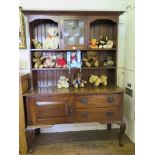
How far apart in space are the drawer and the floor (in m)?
0.57

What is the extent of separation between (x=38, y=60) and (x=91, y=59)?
2.46 feet

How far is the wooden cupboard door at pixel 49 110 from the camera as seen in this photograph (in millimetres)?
2088

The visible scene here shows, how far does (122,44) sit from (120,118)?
3.70 feet

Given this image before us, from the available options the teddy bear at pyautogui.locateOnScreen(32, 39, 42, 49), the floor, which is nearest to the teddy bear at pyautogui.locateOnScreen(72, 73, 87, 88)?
the teddy bear at pyautogui.locateOnScreen(32, 39, 42, 49)

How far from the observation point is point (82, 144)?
2381 millimetres

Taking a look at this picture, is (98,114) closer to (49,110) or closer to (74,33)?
(49,110)

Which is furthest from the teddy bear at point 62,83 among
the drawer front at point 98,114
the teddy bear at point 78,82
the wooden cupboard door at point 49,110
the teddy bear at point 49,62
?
the drawer front at point 98,114

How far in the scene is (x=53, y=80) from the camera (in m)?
2.61

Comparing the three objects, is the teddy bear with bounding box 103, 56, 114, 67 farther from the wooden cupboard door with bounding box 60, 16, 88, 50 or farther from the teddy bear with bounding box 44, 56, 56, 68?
the teddy bear with bounding box 44, 56, 56, 68

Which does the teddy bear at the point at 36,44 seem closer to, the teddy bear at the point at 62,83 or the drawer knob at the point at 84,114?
the teddy bear at the point at 62,83

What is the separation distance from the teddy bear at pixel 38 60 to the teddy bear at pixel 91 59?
589 millimetres

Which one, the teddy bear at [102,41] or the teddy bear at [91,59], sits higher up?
the teddy bear at [102,41]
